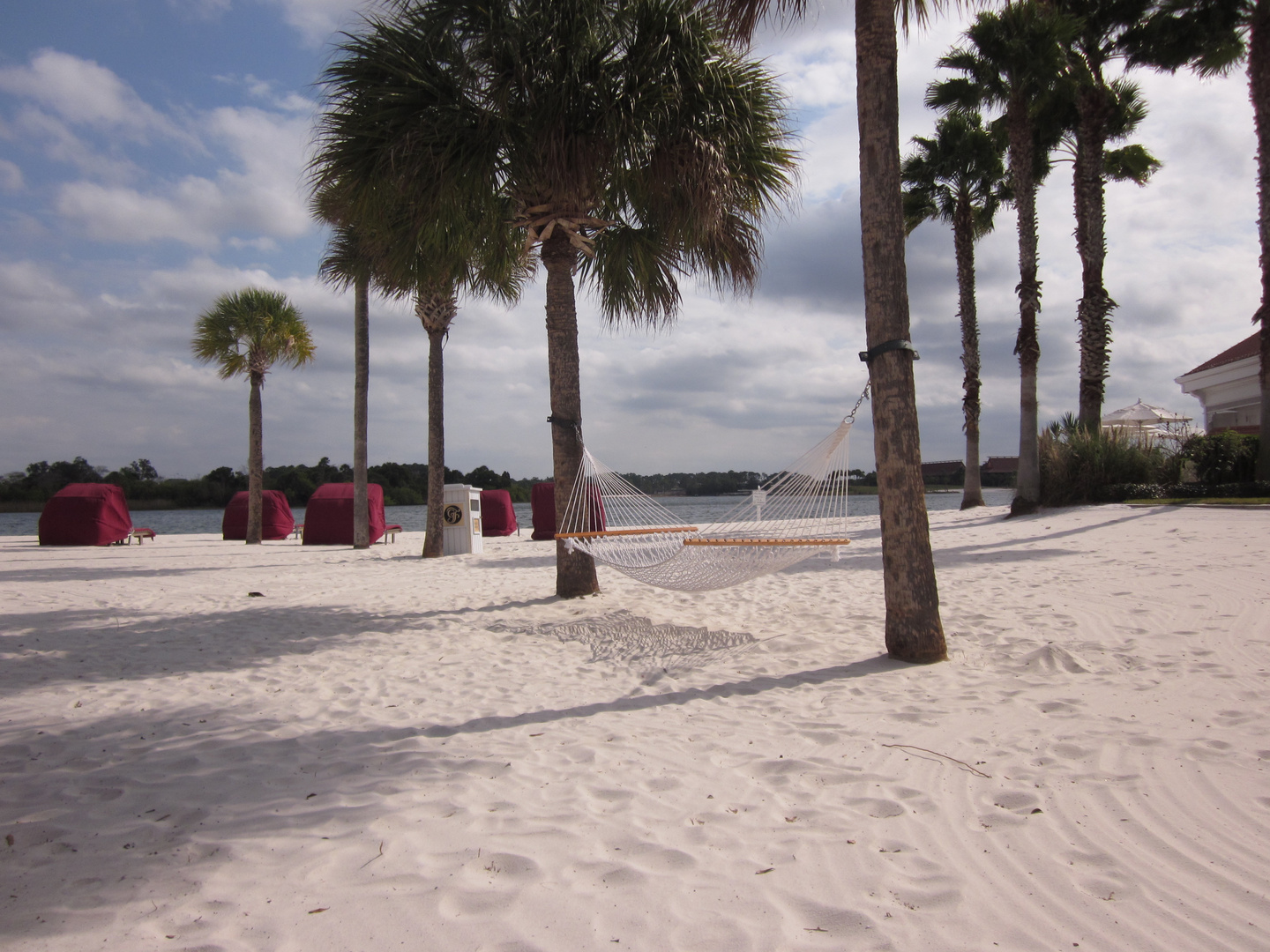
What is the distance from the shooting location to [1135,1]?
11344 millimetres

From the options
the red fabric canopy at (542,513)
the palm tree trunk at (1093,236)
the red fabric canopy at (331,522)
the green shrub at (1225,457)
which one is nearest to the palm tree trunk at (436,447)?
the red fabric canopy at (542,513)

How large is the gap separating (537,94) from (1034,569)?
565 centimetres

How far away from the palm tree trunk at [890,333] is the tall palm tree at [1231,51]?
9448 millimetres

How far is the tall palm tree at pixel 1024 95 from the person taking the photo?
11.2 m

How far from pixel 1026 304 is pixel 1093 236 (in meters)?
1.43

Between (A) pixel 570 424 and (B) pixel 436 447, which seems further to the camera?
(B) pixel 436 447

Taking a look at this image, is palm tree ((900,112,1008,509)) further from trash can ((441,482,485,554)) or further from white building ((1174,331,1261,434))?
trash can ((441,482,485,554))

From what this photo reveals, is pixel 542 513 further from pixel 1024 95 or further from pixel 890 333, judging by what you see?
pixel 1024 95

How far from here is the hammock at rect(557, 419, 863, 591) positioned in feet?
14.1

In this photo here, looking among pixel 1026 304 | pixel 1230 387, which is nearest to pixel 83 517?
pixel 1026 304

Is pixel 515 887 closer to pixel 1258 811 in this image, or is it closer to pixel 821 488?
pixel 1258 811

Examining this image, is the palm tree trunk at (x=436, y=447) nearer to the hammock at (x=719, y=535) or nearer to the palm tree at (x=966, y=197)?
the hammock at (x=719, y=535)

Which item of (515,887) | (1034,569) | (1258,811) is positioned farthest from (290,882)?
(1034,569)

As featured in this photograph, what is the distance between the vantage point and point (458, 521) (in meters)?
10.4
